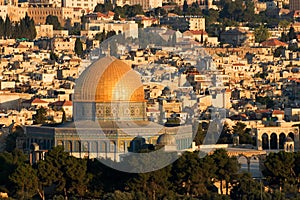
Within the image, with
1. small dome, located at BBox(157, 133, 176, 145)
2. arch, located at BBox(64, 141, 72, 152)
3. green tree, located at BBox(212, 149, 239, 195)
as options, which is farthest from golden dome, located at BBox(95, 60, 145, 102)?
green tree, located at BBox(212, 149, 239, 195)

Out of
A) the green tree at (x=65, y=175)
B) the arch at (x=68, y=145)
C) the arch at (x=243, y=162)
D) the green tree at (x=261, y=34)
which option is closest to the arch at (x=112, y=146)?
the arch at (x=68, y=145)

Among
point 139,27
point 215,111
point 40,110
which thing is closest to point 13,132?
point 40,110

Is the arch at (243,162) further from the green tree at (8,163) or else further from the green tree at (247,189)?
the green tree at (8,163)

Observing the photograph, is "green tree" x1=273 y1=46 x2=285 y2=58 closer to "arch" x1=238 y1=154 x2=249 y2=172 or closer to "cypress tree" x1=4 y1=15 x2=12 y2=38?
"cypress tree" x1=4 y1=15 x2=12 y2=38

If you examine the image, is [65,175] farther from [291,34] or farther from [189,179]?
[291,34]

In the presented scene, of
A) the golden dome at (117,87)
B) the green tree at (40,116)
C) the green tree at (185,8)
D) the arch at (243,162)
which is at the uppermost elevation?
the golden dome at (117,87)

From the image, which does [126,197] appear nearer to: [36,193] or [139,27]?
[36,193]

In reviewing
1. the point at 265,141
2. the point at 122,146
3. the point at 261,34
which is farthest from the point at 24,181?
the point at 261,34
